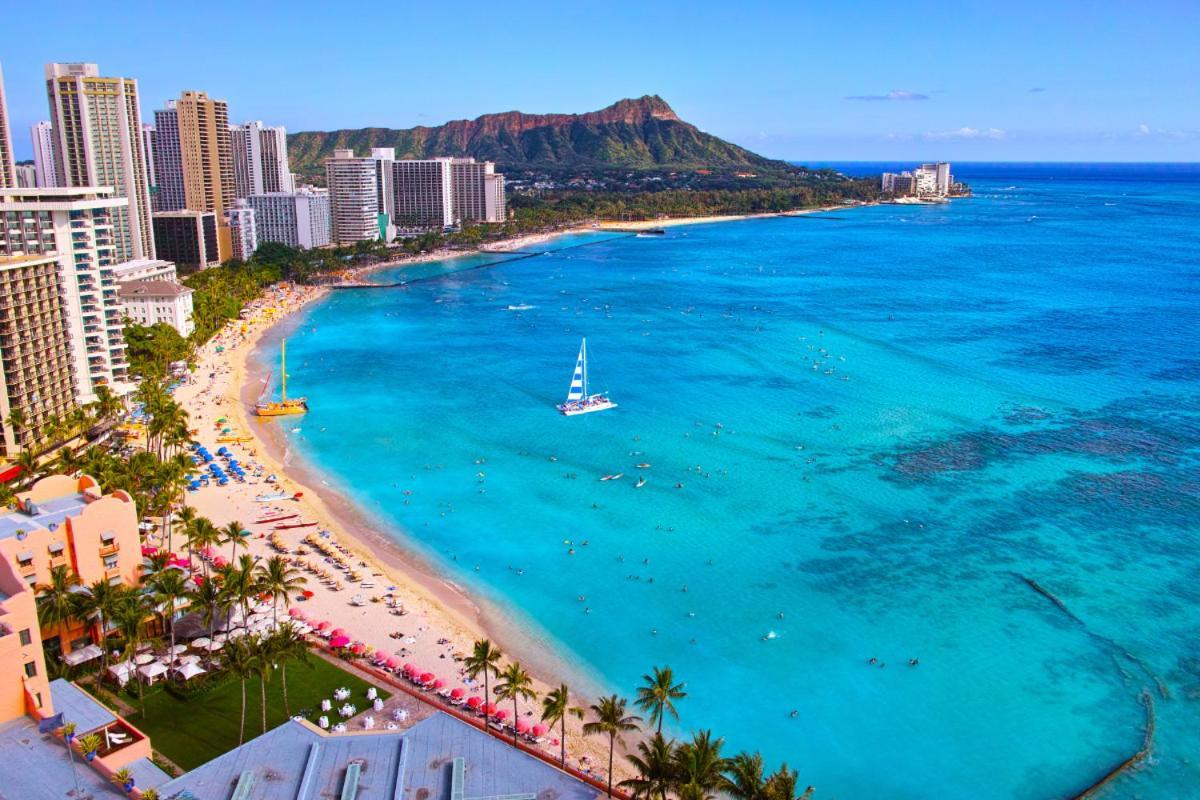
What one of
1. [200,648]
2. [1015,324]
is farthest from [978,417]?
[200,648]

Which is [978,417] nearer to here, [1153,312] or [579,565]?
[579,565]

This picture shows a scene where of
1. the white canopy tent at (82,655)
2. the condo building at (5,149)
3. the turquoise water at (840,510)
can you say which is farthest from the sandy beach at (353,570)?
the condo building at (5,149)

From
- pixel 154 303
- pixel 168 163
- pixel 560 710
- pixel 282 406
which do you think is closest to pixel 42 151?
pixel 168 163

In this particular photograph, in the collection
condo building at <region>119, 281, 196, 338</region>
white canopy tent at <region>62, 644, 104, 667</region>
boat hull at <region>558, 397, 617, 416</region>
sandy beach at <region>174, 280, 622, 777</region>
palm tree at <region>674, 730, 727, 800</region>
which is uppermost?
condo building at <region>119, 281, 196, 338</region>

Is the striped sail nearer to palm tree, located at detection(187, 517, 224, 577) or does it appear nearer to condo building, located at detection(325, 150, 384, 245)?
palm tree, located at detection(187, 517, 224, 577)

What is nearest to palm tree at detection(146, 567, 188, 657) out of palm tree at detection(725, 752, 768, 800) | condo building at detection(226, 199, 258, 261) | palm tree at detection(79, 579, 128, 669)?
palm tree at detection(79, 579, 128, 669)

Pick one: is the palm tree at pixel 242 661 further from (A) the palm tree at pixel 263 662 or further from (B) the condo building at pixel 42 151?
(B) the condo building at pixel 42 151
